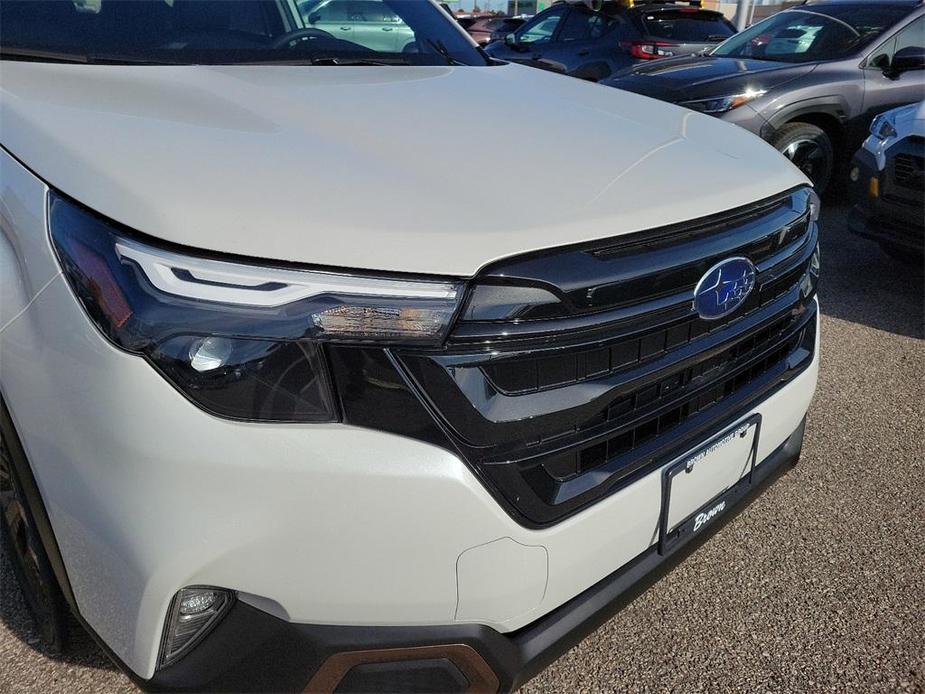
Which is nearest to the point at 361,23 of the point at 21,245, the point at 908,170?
the point at 21,245

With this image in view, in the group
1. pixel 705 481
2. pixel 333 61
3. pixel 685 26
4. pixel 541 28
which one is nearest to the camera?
pixel 705 481

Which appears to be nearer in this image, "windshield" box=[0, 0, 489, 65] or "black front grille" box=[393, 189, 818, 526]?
"black front grille" box=[393, 189, 818, 526]

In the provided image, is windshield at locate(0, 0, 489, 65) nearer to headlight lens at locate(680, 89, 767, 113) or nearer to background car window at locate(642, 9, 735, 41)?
headlight lens at locate(680, 89, 767, 113)

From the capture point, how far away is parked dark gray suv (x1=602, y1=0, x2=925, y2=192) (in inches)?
210

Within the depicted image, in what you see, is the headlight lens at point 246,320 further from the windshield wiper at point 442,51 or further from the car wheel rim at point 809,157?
the car wheel rim at point 809,157

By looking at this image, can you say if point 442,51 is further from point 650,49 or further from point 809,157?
point 650,49

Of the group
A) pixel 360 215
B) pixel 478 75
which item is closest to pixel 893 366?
pixel 478 75

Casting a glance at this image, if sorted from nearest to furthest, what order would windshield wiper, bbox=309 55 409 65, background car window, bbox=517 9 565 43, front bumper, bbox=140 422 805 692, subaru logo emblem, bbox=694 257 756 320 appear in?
front bumper, bbox=140 422 805 692, subaru logo emblem, bbox=694 257 756 320, windshield wiper, bbox=309 55 409 65, background car window, bbox=517 9 565 43

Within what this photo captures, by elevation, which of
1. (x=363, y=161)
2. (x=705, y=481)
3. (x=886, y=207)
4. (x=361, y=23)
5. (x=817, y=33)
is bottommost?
(x=886, y=207)

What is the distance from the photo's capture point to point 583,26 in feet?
26.9

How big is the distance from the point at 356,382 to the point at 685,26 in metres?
7.84

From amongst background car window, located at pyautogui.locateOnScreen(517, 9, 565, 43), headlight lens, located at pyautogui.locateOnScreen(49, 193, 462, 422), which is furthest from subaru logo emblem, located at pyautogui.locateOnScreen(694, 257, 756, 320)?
background car window, located at pyautogui.locateOnScreen(517, 9, 565, 43)

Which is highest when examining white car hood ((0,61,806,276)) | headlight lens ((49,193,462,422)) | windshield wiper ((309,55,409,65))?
windshield wiper ((309,55,409,65))

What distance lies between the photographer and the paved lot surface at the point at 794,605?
1848 millimetres
